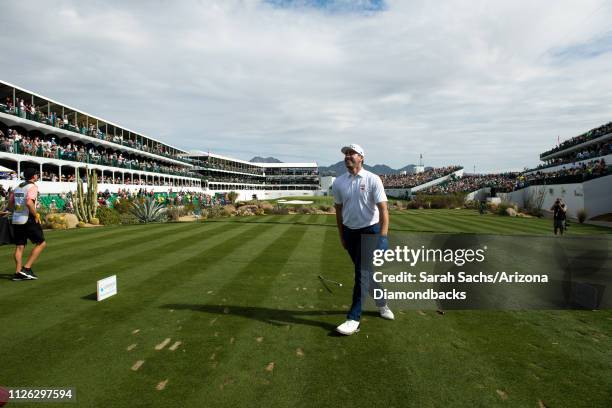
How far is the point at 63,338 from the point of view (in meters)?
4.58

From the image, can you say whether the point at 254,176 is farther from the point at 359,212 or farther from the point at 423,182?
the point at 359,212

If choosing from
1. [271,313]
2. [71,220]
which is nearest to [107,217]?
[71,220]

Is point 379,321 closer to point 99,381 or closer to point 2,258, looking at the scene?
point 99,381

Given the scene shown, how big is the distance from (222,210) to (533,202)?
32399mm

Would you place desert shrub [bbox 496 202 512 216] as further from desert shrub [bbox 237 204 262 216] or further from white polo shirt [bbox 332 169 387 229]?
white polo shirt [bbox 332 169 387 229]

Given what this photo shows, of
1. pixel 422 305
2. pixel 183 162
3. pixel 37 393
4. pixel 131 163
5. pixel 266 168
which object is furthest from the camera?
pixel 266 168

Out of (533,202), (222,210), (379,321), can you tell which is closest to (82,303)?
(379,321)

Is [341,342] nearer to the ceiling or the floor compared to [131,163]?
nearer to the floor

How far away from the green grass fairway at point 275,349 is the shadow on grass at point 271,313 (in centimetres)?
3

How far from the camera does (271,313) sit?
5637mm

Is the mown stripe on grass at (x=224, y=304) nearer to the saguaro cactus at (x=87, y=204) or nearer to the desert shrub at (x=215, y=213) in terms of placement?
the saguaro cactus at (x=87, y=204)

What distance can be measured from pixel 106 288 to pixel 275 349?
3.70 m

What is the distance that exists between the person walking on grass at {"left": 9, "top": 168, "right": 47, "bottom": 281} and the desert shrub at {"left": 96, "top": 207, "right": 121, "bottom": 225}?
14517 millimetres

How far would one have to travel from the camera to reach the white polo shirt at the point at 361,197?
16.1 feet
